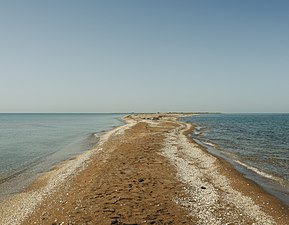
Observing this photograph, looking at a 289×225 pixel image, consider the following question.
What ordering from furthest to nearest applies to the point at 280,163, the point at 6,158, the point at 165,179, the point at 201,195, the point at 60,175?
the point at 6,158, the point at 280,163, the point at 60,175, the point at 165,179, the point at 201,195

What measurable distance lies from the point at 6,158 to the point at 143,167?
1580cm

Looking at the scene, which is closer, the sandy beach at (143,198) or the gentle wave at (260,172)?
the sandy beach at (143,198)

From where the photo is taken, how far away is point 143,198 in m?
12.3

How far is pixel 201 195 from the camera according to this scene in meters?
13.1

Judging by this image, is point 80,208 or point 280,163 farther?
point 280,163

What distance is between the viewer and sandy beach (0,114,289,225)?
1050 cm

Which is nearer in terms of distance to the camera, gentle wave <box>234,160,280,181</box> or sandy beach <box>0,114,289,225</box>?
sandy beach <box>0,114,289,225</box>

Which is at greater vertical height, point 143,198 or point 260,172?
point 143,198

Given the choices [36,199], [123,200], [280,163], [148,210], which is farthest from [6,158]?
[280,163]

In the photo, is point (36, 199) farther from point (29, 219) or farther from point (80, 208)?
point (80, 208)

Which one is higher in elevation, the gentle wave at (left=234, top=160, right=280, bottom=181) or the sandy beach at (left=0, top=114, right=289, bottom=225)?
the sandy beach at (left=0, top=114, right=289, bottom=225)

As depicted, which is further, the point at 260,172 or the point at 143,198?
the point at 260,172

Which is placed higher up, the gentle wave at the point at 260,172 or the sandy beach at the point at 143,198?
the sandy beach at the point at 143,198

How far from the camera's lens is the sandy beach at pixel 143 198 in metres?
10.5
